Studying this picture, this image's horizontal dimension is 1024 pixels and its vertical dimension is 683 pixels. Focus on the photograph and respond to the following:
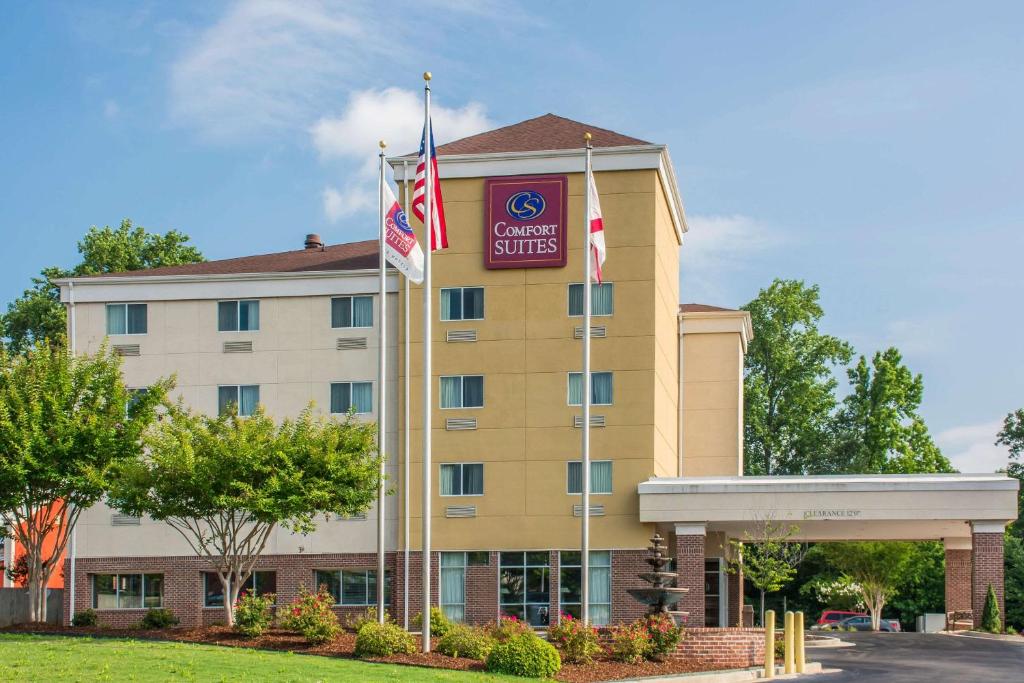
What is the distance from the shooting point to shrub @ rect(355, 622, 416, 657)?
3109 centimetres

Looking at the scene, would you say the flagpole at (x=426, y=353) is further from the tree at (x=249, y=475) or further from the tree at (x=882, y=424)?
the tree at (x=882, y=424)

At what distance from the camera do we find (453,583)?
47.8m

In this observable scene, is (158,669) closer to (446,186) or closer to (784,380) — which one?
(446,186)

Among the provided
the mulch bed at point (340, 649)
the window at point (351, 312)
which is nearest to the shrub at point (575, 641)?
the mulch bed at point (340, 649)

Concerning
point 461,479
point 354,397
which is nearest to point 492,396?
point 461,479

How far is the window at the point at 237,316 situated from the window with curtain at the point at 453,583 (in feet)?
35.4

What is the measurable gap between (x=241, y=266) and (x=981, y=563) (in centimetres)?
2786

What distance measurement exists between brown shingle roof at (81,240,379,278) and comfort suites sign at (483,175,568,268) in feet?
15.7

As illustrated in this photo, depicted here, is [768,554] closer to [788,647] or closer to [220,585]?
[788,647]

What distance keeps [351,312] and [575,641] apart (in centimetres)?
2125

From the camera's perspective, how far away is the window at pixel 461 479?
47.8m

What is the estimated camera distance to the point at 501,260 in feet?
158

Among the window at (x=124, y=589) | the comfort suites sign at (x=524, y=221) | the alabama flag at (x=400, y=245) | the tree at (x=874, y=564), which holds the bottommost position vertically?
the tree at (x=874, y=564)

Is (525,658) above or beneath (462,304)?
beneath
